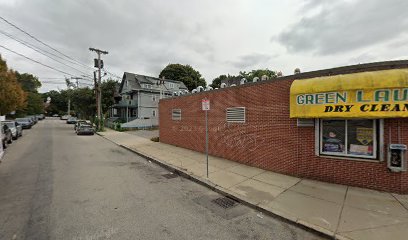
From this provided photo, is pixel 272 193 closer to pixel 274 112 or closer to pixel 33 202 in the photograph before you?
pixel 274 112

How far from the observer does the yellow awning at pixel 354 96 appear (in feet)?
16.7

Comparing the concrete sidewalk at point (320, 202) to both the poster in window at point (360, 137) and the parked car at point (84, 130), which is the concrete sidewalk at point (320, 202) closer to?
the poster in window at point (360, 137)

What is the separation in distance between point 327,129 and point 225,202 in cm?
414

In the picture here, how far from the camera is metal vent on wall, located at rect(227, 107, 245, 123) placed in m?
8.99

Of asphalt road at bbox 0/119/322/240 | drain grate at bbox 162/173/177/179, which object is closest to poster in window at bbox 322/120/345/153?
asphalt road at bbox 0/119/322/240

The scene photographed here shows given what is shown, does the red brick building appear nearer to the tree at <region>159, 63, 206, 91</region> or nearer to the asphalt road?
the asphalt road

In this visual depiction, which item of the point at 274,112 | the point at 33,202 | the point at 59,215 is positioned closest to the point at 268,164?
the point at 274,112

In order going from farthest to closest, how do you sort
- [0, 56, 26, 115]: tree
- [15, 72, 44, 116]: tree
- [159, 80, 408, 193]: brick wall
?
[15, 72, 44, 116]: tree < [0, 56, 26, 115]: tree < [159, 80, 408, 193]: brick wall

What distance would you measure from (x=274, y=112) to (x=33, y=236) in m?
7.47

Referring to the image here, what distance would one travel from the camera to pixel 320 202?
16.6 ft

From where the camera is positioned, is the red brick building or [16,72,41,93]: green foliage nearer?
the red brick building

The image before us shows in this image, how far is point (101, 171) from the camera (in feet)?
26.7

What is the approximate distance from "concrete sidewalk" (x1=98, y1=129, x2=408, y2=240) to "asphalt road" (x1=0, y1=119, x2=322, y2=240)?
407mm

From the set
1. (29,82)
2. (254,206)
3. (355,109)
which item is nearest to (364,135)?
(355,109)
